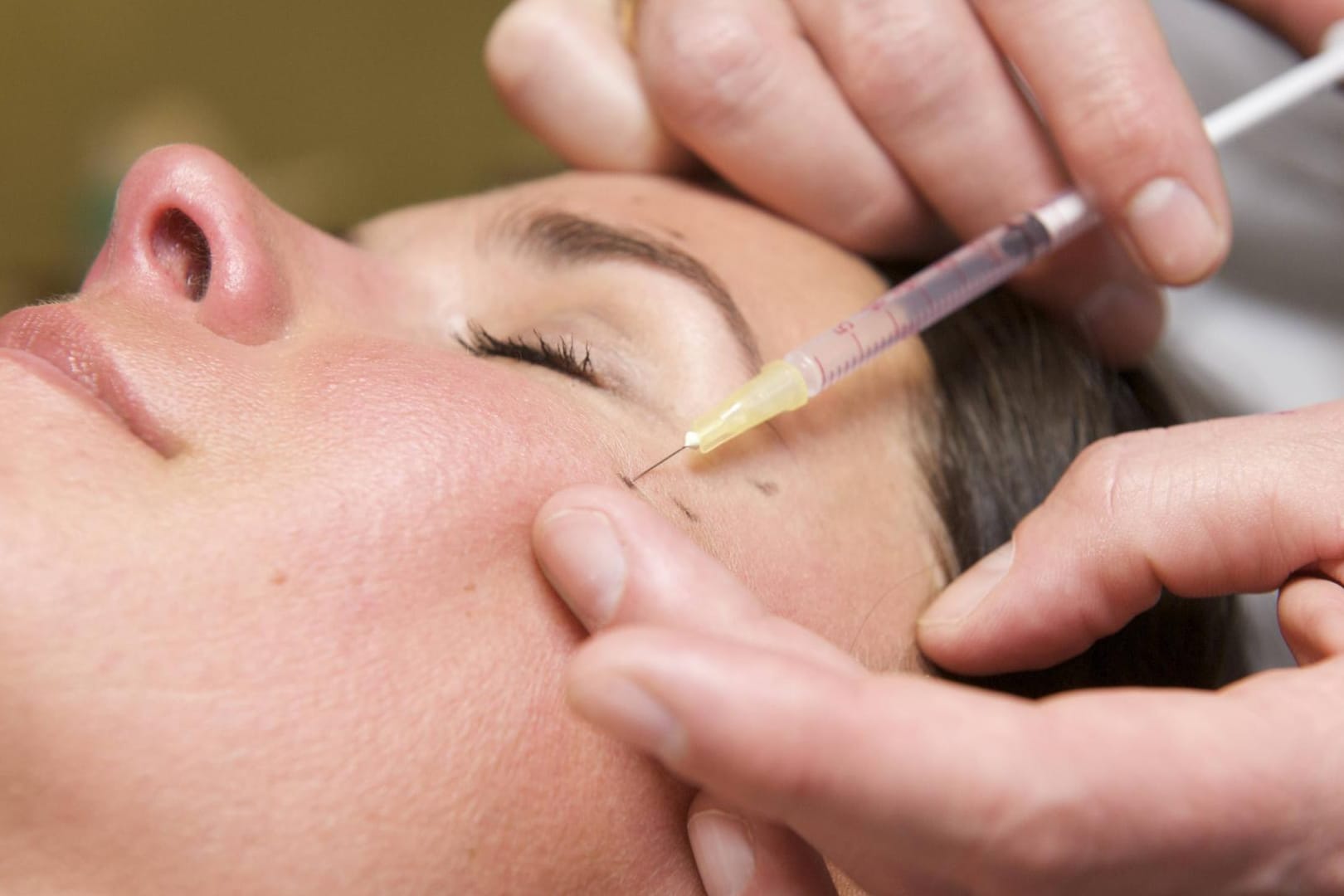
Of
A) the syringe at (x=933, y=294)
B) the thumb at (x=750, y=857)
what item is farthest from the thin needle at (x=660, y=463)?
the thumb at (x=750, y=857)

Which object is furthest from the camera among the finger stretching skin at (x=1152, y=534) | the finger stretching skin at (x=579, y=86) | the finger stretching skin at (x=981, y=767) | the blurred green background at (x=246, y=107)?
the blurred green background at (x=246, y=107)

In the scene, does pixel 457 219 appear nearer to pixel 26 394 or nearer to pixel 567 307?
pixel 567 307

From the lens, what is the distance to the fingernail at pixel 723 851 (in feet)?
1.94

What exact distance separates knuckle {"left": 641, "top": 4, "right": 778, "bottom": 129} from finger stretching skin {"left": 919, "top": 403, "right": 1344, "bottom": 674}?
456 mm

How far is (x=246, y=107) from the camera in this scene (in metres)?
2.11

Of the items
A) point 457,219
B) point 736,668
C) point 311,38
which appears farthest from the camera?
point 311,38

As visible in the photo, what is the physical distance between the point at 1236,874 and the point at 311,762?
1.62 feet

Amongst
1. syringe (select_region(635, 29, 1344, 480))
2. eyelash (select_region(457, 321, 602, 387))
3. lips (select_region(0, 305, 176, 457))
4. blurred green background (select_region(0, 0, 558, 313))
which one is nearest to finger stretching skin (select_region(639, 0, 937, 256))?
syringe (select_region(635, 29, 1344, 480))

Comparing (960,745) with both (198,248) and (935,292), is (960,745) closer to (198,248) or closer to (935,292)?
(935,292)

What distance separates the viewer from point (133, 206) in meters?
0.75

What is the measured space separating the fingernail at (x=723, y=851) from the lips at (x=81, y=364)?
40cm

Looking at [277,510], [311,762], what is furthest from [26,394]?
A: [311,762]

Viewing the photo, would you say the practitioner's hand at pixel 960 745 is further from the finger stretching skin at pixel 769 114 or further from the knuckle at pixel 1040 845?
the finger stretching skin at pixel 769 114

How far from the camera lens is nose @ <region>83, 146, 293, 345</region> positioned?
27.8 inches
